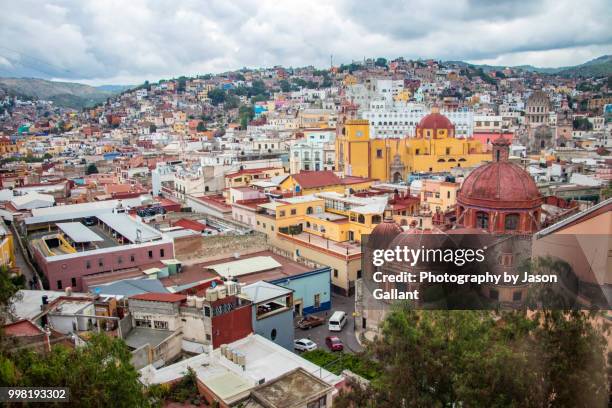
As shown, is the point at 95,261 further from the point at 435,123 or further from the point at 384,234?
the point at 435,123

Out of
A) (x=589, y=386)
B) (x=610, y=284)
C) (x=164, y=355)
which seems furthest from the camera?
(x=164, y=355)

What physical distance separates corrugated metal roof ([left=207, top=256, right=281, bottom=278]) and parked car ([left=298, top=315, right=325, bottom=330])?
2622 millimetres

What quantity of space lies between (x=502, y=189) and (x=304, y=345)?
1028 centimetres

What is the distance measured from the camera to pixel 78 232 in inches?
960

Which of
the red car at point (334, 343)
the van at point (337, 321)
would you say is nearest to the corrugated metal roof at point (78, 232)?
the van at point (337, 321)

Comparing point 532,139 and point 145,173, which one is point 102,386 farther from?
point 532,139

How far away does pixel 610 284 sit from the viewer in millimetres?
10422

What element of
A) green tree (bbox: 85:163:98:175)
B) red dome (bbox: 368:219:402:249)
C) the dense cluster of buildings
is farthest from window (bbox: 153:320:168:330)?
green tree (bbox: 85:163:98:175)

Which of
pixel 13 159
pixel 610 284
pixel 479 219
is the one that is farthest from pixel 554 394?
pixel 13 159

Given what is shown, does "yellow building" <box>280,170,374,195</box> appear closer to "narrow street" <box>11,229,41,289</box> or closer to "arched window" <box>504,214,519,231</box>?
"arched window" <box>504,214,519,231</box>

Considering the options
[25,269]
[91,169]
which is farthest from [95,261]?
[91,169]

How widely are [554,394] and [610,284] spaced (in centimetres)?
396

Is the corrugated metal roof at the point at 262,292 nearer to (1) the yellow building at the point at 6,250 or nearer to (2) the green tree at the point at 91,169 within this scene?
(1) the yellow building at the point at 6,250

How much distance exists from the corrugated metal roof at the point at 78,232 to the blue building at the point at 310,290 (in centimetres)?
915
